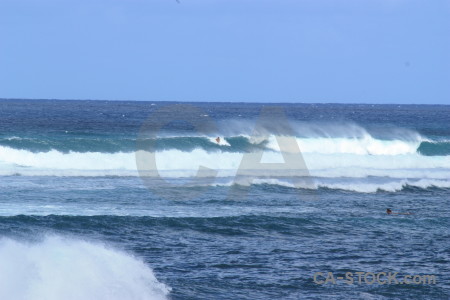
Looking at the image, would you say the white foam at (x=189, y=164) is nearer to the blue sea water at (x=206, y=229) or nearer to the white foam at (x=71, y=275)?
the blue sea water at (x=206, y=229)

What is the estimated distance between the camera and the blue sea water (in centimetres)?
1373

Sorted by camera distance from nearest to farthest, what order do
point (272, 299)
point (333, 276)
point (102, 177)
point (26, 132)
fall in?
point (272, 299), point (333, 276), point (102, 177), point (26, 132)

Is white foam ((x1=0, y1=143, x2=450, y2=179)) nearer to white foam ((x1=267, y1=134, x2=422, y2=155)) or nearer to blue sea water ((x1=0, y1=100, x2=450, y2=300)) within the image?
blue sea water ((x1=0, y1=100, x2=450, y2=300))

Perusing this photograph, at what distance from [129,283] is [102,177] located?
1561 centimetres

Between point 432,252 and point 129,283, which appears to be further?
point 432,252

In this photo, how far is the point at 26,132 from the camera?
179 feet

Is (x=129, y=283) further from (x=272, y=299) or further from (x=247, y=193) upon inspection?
(x=247, y=193)

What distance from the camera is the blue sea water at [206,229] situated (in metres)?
13.7

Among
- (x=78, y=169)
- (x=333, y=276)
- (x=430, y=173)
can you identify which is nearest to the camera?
(x=333, y=276)

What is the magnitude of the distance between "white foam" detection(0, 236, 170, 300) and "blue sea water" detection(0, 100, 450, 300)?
3cm

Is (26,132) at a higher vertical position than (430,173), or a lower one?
higher

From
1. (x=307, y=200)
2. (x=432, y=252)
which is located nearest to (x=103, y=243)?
(x=432, y=252)

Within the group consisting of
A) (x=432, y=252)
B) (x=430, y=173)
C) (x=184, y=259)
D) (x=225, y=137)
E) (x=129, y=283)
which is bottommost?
(x=129, y=283)

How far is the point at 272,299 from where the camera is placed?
13.3 meters
